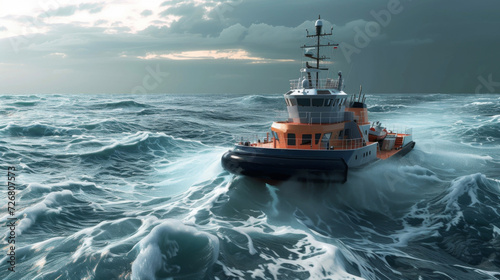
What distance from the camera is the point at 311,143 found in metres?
13.6

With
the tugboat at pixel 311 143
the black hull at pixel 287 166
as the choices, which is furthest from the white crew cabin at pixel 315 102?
the black hull at pixel 287 166

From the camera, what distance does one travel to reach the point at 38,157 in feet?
62.3

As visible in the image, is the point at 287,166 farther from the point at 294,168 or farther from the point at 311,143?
the point at 311,143

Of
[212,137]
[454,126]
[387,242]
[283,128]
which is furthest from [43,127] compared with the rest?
[454,126]

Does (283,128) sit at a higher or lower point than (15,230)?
higher

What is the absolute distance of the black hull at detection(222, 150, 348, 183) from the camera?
11.9 metres

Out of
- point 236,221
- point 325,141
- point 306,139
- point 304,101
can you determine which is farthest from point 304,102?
point 236,221

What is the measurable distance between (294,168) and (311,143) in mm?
2073

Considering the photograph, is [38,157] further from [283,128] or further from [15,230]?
[283,128]

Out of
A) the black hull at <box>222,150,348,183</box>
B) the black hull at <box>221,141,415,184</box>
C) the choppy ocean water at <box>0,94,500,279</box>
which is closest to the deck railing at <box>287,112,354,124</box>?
the black hull at <box>221,141,415,184</box>

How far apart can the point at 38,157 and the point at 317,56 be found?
697 inches

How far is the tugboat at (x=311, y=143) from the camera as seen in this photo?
12109mm

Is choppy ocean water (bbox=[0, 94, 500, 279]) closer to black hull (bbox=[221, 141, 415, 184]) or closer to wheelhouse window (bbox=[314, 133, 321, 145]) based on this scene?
black hull (bbox=[221, 141, 415, 184])

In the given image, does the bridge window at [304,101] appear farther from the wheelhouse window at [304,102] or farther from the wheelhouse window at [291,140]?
the wheelhouse window at [291,140]
